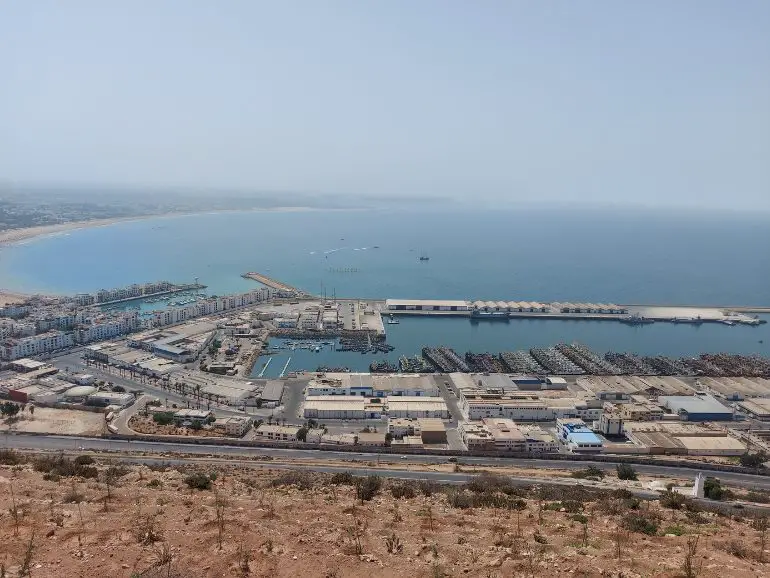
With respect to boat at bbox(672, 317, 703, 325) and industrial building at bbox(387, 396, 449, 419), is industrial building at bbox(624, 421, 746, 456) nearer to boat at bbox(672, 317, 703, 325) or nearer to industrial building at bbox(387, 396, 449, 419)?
industrial building at bbox(387, 396, 449, 419)

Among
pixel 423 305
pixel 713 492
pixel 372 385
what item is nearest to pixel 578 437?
pixel 713 492

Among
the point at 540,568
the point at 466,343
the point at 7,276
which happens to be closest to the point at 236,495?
the point at 540,568

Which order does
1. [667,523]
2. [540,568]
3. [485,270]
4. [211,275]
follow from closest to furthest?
[540,568] < [667,523] < [211,275] < [485,270]

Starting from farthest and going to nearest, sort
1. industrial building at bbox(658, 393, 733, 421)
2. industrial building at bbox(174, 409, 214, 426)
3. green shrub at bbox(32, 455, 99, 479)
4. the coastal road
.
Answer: industrial building at bbox(658, 393, 733, 421), industrial building at bbox(174, 409, 214, 426), the coastal road, green shrub at bbox(32, 455, 99, 479)

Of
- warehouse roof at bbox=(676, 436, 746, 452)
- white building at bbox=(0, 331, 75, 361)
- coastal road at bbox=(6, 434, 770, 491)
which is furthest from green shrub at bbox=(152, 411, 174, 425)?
warehouse roof at bbox=(676, 436, 746, 452)

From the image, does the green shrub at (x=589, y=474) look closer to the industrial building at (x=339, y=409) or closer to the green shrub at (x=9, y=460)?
the industrial building at (x=339, y=409)

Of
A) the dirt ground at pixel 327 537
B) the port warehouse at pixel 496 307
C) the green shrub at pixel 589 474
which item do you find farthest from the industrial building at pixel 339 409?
the port warehouse at pixel 496 307

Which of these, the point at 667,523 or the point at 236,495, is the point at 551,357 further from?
the point at 236,495
